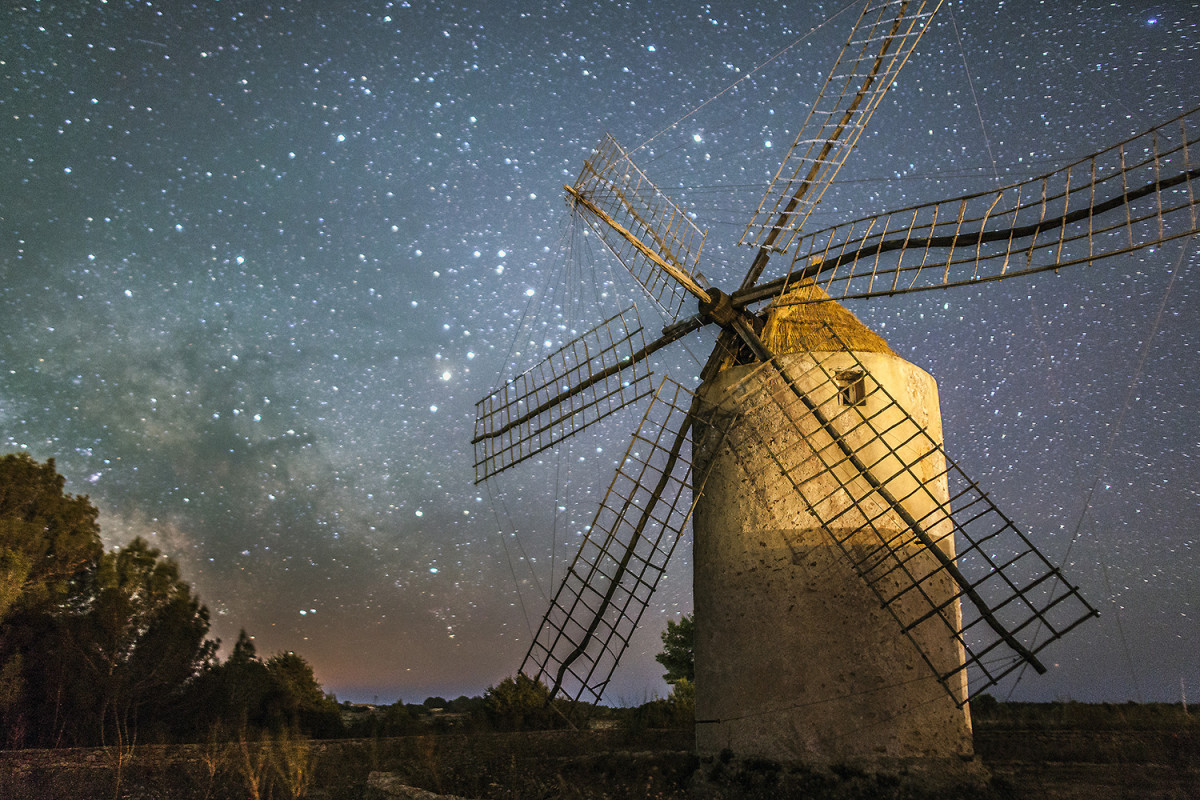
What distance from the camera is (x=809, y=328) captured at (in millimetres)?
9625

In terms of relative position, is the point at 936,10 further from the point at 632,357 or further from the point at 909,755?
the point at 909,755

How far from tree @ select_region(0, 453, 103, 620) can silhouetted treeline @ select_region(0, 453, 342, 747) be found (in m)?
0.02

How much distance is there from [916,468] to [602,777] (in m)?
5.62

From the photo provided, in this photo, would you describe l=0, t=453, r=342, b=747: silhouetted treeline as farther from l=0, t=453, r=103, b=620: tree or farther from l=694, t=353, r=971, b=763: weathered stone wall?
l=694, t=353, r=971, b=763: weathered stone wall

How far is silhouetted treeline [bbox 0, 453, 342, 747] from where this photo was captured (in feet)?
48.7

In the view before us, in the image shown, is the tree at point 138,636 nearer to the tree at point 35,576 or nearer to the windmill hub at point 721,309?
the tree at point 35,576

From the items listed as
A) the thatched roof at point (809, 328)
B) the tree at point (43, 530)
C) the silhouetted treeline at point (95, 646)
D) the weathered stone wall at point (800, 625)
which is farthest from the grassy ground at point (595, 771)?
the tree at point (43, 530)

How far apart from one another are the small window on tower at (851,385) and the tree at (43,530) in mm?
15770

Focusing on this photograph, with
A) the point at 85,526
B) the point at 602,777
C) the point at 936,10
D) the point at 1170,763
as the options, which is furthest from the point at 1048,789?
the point at 85,526

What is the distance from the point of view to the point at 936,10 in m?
8.62

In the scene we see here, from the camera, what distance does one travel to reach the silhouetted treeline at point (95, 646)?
14.8 meters

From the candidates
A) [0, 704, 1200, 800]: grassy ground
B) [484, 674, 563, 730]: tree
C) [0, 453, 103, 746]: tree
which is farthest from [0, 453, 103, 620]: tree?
[484, 674, 563, 730]: tree

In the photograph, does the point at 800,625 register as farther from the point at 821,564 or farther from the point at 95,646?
the point at 95,646

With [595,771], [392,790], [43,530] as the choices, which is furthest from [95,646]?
[595,771]
